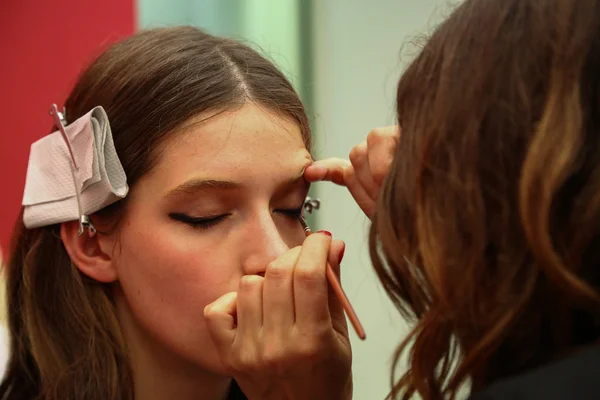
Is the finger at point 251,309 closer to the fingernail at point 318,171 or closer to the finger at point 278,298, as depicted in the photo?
the finger at point 278,298

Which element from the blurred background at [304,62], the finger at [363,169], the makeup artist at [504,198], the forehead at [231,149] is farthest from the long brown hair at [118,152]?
the blurred background at [304,62]

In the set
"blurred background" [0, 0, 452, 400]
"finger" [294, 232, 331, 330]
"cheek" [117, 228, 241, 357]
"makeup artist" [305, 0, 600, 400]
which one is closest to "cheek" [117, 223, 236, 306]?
"cheek" [117, 228, 241, 357]

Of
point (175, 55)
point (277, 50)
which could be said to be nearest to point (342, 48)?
point (277, 50)

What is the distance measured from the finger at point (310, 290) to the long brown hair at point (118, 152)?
0.78 feet

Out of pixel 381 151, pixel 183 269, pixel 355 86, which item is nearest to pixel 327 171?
pixel 381 151

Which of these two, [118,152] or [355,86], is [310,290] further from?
[355,86]

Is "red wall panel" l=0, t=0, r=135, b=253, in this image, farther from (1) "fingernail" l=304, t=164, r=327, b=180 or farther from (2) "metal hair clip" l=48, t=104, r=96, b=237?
(1) "fingernail" l=304, t=164, r=327, b=180

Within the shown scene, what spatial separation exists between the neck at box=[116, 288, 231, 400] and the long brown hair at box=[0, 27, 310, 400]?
2cm

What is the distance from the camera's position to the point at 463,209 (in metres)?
0.64

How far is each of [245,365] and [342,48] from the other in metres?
0.89

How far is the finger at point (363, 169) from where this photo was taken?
95 centimetres

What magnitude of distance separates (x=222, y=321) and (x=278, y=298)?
0.24 ft

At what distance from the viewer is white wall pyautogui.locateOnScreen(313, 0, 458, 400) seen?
5.23 feet

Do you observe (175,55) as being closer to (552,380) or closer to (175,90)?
(175,90)
